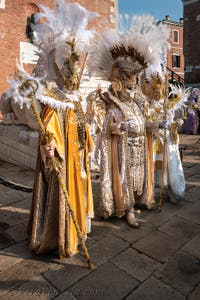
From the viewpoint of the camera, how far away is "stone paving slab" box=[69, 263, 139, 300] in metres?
2.22

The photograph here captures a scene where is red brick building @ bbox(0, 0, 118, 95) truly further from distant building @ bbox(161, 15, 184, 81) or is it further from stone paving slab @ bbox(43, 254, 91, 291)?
distant building @ bbox(161, 15, 184, 81)

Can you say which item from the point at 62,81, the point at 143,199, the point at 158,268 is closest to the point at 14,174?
the point at 143,199

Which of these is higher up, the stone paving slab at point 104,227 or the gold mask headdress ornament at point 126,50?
the gold mask headdress ornament at point 126,50

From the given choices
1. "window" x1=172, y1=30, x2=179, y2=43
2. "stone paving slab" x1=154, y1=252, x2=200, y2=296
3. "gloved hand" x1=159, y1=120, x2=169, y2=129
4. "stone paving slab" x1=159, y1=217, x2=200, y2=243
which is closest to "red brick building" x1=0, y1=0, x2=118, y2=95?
"gloved hand" x1=159, y1=120, x2=169, y2=129

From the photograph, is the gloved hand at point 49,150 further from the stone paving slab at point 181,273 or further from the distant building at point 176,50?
the distant building at point 176,50

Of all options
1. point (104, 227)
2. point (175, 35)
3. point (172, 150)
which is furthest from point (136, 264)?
point (175, 35)

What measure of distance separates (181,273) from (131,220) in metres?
1.13

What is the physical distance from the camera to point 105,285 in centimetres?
234

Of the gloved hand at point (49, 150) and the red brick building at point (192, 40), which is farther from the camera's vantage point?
the red brick building at point (192, 40)

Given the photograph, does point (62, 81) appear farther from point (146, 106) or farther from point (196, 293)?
point (196, 293)

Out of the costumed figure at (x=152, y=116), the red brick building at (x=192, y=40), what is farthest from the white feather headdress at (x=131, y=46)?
the red brick building at (x=192, y=40)

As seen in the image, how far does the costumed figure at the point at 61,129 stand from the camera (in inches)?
102

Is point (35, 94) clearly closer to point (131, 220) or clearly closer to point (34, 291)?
point (34, 291)

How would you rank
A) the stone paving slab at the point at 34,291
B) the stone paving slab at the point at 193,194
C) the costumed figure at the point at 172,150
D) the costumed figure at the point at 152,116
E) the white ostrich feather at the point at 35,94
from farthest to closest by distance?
the stone paving slab at the point at 193,194 < the costumed figure at the point at 172,150 < the costumed figure at the point at 152,116 < the white ostrich feather at the point at 35,94 < the stone paving slab at the point at 34,291
